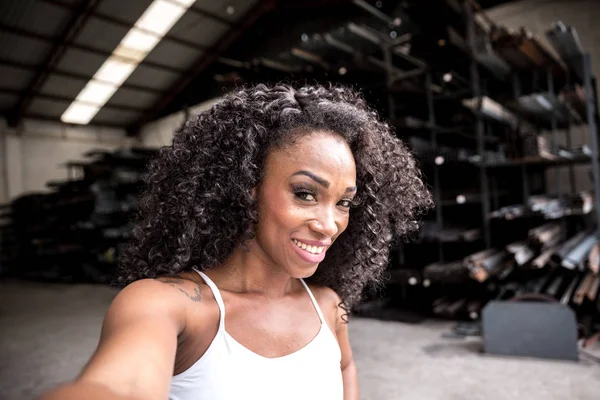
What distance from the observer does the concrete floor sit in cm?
327

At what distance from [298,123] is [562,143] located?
9.70 m

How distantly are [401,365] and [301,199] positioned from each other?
3181 millimetres

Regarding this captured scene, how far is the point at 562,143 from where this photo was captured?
9180 millimetres

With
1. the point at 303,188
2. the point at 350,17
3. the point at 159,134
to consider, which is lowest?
the point at 303,188

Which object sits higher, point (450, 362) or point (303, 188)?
point (303, 188)

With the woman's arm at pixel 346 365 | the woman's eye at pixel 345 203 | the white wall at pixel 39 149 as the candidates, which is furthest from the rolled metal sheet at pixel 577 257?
the white wall at pixel 39 149

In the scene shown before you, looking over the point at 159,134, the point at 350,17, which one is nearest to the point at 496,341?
the point at 350,17

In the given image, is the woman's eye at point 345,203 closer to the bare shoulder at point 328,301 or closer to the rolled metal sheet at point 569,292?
the bare shoulder at point 328,301

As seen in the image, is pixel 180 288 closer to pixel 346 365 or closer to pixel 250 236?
pixel 250 236

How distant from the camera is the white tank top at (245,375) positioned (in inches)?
40.4

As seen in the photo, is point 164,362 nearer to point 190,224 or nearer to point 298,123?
point 190,224

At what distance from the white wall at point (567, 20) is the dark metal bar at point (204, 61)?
18.8 feet

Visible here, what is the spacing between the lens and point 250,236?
1235 mm

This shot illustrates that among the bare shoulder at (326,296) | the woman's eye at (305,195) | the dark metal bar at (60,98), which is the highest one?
the dark metal bar at (60,98)
